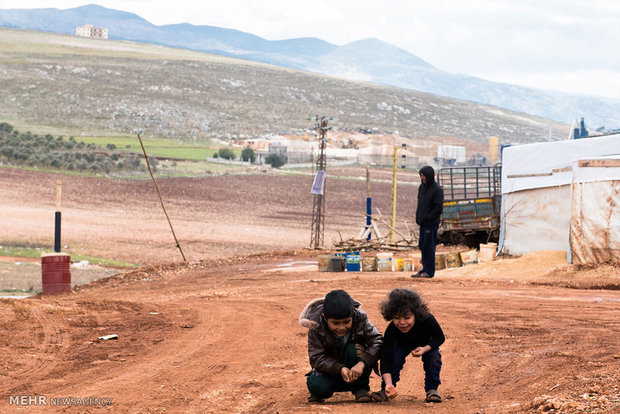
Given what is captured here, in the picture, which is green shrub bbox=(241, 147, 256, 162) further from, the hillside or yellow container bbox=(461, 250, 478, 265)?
yellow container bbox=(461, 250, 478, 265)

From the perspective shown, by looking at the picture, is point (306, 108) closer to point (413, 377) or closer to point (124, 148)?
point (124, 148)

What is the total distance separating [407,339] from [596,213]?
37.0ft

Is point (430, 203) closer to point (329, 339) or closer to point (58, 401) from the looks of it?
point (329, 339)

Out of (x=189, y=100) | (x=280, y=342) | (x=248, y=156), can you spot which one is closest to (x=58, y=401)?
(x=280, y=342)

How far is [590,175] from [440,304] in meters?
6.05

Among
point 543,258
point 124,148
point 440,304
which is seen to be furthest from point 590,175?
point 124,148

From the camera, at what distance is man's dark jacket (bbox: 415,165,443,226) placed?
15.8 metres

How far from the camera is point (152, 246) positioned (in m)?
34.1

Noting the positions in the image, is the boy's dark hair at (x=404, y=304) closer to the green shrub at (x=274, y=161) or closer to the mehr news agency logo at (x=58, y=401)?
the mehr news agency logo at (x=58, y=401)

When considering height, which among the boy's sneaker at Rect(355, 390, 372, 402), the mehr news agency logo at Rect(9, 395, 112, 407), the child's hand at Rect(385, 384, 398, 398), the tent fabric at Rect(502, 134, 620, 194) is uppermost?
the tent fabric at Rect(502, 134, 620, 194)

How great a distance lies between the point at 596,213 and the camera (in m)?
17.2

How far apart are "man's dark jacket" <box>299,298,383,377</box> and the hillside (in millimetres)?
87691

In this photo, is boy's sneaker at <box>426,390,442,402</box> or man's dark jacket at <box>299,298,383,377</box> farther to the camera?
man's dark jacket at <box>299,298,383,377</box>

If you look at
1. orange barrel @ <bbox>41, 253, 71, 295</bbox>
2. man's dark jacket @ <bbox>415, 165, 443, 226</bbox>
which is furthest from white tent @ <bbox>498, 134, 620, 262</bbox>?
orange barrel @ <bbox>41, 253, 71, 295</bbox>
